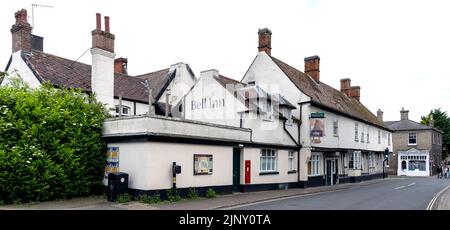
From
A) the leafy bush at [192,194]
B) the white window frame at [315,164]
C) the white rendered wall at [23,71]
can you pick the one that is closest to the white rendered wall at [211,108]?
the leafy bush at [192,194]

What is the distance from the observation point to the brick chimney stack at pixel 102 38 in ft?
63.4

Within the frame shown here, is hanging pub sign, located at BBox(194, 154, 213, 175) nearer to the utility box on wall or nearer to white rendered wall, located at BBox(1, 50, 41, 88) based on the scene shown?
the utility box on wall

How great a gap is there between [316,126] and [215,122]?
804cm

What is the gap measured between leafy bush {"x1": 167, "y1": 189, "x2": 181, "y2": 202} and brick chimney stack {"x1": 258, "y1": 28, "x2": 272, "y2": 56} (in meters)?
16.7

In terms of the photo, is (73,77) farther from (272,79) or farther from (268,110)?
(272,79)

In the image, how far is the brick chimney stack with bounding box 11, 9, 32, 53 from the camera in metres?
23.2

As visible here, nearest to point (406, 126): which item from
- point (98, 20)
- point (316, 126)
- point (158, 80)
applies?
point (316, 126)

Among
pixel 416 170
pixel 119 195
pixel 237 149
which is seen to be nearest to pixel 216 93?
pixel 237 149

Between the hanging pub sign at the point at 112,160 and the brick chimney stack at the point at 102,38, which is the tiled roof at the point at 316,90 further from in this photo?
the hanging pub sign at the point at 112,160

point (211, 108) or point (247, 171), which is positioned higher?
point (211, 108)

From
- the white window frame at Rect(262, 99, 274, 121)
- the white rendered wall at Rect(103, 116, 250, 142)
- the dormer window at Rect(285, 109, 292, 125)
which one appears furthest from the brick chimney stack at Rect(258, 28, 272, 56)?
the white rendered wall at Rect(103, 116, 250, 142)

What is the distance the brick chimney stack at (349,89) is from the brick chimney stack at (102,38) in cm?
3210

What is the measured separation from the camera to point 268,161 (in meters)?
23.6
